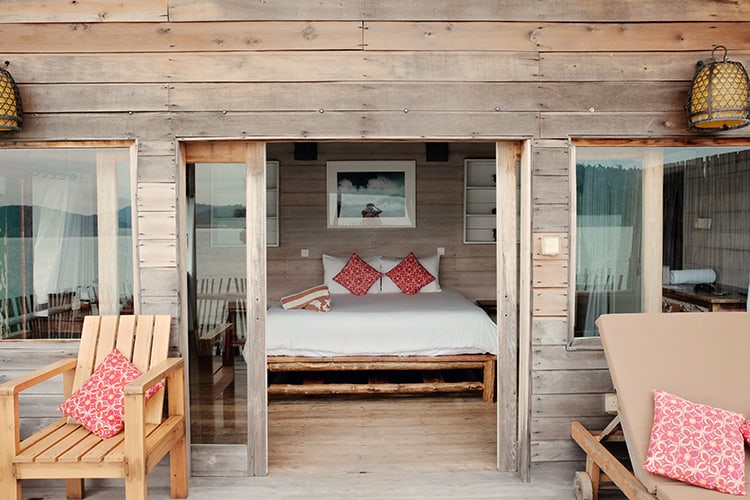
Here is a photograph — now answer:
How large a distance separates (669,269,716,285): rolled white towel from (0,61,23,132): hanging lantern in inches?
148

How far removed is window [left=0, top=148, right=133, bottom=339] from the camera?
3.01 meters

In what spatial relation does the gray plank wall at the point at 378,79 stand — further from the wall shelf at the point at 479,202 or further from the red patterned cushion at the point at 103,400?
the wall shelf at the point at 479,202

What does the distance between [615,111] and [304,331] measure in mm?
2751

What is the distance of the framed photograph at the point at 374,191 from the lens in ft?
20.6

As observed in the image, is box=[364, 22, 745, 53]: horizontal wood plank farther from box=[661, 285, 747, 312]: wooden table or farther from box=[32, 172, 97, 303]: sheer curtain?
box=[32, 172, 97, 303]: sheer curtain

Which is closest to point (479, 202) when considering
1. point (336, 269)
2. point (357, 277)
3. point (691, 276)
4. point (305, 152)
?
point (357, 277)

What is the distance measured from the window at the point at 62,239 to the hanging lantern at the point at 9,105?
0.25 m

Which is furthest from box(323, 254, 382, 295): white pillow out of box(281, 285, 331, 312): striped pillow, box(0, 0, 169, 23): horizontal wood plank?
box(0, 0, 169, 23): horizontal wood plank

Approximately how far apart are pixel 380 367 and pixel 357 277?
1815 mm

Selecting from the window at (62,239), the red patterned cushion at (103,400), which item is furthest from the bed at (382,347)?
the red patterned cushion at (103,400)

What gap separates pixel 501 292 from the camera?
307 cm

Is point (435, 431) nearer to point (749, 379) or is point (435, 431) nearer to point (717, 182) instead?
point (749, 379)

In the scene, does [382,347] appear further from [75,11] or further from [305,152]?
Result: [75,11]

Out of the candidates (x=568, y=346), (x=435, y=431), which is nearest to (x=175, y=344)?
(x=435, y=431)
